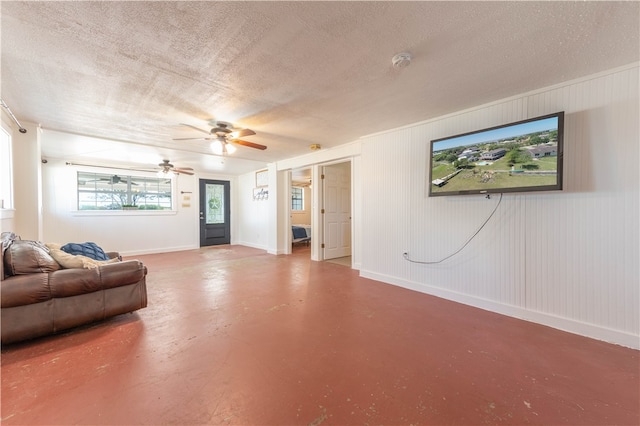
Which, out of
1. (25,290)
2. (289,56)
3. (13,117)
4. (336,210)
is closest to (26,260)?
(25,290)

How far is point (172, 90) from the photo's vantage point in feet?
8.00

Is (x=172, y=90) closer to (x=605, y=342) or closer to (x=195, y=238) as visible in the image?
(x=605, y=342)

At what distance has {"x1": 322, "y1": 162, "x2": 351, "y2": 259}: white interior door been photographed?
18.4 feet

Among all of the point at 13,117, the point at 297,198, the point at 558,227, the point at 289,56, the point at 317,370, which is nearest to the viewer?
the point at 317,370

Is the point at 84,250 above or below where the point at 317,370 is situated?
above

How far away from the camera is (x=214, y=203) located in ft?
25.8

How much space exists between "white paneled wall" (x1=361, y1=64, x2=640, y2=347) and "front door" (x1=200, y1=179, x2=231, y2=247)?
20.4 ft

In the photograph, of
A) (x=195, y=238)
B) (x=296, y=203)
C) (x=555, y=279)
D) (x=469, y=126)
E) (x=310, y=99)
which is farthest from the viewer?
(x=296, y=203)

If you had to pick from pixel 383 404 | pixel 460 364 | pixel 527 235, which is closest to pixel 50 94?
pixel 383 404

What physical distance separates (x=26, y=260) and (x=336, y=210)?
15.5 ft

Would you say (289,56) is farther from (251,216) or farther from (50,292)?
(251,216)

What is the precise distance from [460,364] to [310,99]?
2.74 metres

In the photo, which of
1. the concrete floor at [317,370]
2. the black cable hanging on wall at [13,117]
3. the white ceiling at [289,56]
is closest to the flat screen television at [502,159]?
the white ceiling at [289,56]

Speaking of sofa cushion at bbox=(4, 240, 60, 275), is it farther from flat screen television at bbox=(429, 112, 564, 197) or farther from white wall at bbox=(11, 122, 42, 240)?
flat screen television at bbox=(429, 112, 564, 197)
